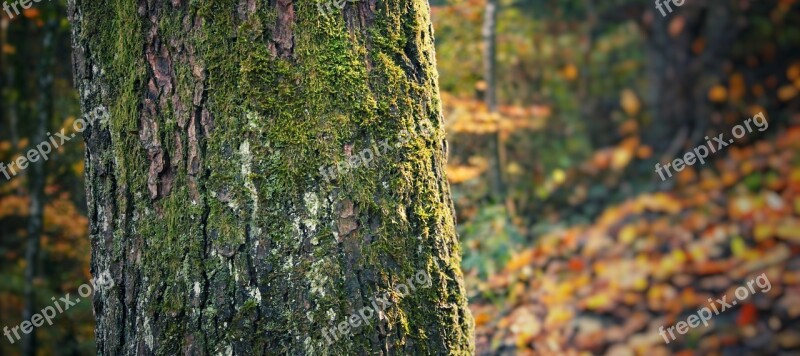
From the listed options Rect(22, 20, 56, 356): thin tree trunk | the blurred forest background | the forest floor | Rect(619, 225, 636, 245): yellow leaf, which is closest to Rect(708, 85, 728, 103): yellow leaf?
the blurred forest background

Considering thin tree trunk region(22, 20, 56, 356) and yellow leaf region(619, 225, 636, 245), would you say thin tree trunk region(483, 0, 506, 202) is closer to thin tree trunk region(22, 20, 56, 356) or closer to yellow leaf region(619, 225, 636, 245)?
yellow leaf region(619, 225, 636, 245)

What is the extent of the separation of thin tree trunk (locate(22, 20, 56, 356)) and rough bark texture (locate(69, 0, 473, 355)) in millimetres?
3252

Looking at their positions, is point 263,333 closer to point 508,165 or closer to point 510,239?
point 510,239

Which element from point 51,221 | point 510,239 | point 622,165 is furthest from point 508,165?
point 51,221

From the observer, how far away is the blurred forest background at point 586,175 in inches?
151

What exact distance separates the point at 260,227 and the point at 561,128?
265 inches

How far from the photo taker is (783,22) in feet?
24.8

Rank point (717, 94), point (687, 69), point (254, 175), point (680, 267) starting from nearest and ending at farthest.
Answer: point (254, 175) < point (680, 267) < point (717, 94) < point (687, 69)

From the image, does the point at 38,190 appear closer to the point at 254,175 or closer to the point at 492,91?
the point at 492,91

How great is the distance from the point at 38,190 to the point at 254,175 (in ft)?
12.0

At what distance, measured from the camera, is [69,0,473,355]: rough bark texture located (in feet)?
4.66

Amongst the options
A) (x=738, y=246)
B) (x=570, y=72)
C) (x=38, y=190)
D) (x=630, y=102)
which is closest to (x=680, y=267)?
(x=738, y=246)

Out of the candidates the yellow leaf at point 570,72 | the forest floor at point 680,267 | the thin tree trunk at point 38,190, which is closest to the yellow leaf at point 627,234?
the forest floor at point 680,267

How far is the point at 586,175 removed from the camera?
762cm
